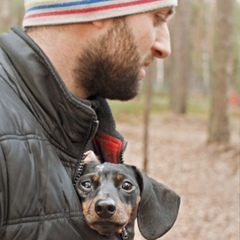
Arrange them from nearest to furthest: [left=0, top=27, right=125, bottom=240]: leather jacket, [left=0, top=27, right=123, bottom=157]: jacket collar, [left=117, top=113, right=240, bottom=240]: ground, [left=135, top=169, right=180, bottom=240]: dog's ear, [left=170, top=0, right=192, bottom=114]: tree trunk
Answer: [left=0, top=27, right=125, bottom=240]: leather jacket, [left=0, top=27, right=123, bottom=157]: jacket collar, [left=135, top=169, right=180, bottom=240]: dog's ear, [left=117, top=113, right=240, bottom=240]: ground, [left=170, top=0, right=192, bottom=114]: tree trunk

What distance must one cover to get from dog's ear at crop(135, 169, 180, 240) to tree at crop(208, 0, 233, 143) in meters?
12.8

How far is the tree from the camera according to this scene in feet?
50.0

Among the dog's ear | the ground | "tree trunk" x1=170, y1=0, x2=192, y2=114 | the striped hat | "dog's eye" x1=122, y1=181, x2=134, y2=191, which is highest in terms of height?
the striped hat

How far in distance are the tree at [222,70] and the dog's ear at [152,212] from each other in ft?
42.0

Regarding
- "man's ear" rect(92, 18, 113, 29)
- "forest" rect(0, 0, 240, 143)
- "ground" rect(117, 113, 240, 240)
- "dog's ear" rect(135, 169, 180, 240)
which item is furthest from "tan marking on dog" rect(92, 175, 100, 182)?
"forest" rect(0, 0, 240, 143)

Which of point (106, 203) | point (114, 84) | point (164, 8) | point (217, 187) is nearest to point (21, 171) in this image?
point (106, 203)

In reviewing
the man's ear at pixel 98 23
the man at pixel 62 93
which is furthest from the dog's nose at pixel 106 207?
the man's ear at pixel 98 23

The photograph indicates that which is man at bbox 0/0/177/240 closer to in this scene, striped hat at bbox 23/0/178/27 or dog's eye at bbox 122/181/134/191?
striped hat at bbox 23/0/178/27

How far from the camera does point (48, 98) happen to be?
2375 mm

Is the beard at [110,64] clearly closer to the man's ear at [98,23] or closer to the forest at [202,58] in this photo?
the man's ear at [98,23]

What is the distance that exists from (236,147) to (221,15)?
361cm

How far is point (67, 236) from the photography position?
2.26 m

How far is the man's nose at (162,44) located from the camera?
9.41 feet

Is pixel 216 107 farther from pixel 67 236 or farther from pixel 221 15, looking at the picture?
pixel 67 236
